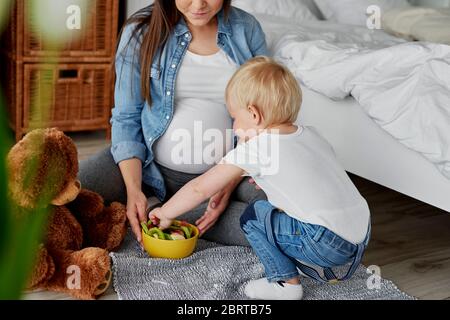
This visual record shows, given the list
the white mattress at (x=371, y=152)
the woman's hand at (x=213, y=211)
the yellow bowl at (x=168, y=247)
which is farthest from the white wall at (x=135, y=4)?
the yellow bowl at (x=168, y=247)

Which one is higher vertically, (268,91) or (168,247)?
(268,91)

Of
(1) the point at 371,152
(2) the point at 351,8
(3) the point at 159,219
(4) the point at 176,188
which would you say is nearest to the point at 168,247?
(3) the point at 159,219

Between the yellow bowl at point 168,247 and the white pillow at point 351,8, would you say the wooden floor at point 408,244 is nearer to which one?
the yellow bowl at point 168,247

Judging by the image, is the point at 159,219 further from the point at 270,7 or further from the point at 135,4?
the point at 135,4

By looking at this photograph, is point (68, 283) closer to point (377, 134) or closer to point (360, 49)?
point (377, 134)

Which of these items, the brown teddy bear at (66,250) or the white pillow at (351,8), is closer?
the brown teddy bear at (66,250)

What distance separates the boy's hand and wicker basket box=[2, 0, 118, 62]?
1.21m

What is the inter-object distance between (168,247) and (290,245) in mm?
292

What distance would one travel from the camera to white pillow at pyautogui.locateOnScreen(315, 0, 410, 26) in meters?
2.57

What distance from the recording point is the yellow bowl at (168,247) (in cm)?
138

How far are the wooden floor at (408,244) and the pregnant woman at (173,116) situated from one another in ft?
1.07

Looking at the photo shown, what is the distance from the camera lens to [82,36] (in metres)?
2.46
